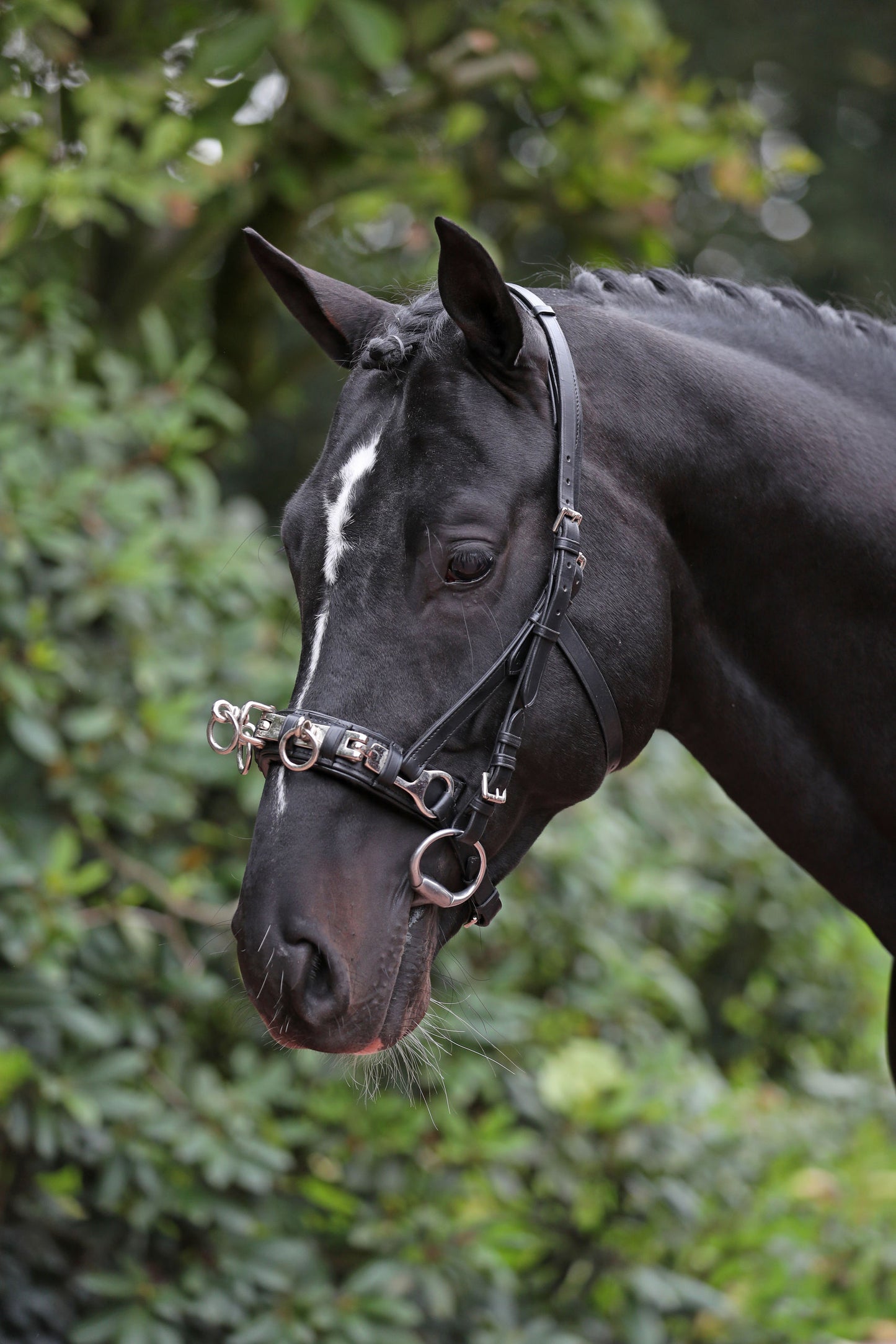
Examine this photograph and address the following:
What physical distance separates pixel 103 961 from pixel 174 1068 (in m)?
0.33

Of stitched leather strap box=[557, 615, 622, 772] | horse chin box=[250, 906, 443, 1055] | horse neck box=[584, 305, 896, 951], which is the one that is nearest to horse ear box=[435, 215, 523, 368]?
horse neck box=[584, 305, 896, 951]

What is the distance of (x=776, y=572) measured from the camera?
1861mm

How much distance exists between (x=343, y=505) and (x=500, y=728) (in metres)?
0.38

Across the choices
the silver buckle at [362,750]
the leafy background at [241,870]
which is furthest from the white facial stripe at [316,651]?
the leafy background at [241,870]

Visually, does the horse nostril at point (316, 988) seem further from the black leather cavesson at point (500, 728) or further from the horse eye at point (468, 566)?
the horse eye at point (468, 566)

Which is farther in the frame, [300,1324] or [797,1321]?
[797,1321]

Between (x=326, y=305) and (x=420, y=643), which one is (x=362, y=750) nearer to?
(x=420, y=643)

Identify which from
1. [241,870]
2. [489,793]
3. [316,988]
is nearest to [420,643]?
[489,793]

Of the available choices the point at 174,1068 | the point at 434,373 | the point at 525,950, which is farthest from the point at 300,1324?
the point at 434,373

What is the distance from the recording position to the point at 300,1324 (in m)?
2.92

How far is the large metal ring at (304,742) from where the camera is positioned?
155 cm

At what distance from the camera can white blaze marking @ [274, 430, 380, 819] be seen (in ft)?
5.28

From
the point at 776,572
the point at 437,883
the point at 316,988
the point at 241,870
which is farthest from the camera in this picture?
the point at 241,870

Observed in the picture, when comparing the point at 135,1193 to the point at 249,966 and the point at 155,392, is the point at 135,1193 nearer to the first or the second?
the point at 249,966
